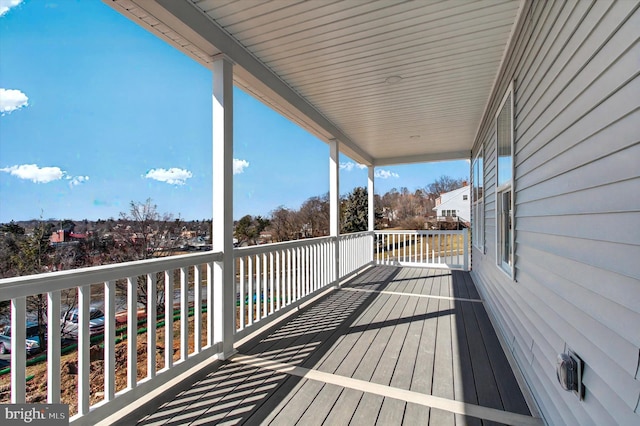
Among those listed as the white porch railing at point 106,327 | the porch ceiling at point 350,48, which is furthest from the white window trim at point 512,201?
the white porch railing at point 106,327

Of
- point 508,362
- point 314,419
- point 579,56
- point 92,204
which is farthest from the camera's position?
point 92,204

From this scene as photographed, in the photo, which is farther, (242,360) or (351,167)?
(351,167)

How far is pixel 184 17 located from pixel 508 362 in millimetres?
3714

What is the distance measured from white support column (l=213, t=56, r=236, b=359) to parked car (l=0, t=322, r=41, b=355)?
133 centimetres

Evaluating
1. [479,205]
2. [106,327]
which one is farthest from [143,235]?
[479,205]

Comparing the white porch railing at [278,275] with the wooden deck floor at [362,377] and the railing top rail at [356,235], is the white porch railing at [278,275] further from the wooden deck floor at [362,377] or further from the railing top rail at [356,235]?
the railing top rail at [356,235]

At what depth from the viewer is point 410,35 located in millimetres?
2590

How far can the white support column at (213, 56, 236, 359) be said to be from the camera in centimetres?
255

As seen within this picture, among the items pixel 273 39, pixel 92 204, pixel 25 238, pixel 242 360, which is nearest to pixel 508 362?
pixel 242 360

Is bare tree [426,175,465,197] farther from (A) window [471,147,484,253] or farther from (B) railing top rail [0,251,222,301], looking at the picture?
(B) railing top rail [0,251,222,301]

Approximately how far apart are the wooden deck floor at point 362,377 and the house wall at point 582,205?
1.28 ft

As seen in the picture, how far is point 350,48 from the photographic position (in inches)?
110

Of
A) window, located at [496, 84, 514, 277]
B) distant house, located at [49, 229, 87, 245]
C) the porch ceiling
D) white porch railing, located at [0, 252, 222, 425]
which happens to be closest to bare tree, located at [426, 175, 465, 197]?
the porch ceiling

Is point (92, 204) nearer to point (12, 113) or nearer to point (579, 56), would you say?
point (12, 113)
